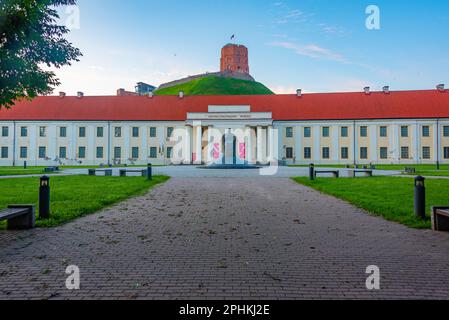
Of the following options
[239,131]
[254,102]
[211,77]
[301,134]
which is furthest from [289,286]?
[211,77]

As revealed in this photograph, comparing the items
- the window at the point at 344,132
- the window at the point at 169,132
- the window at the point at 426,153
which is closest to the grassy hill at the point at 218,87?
the window at the point at 169,132

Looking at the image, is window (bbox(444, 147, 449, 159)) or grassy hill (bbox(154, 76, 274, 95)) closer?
window (bbox(444, 147, 449, 159))

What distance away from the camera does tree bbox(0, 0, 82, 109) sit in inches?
379

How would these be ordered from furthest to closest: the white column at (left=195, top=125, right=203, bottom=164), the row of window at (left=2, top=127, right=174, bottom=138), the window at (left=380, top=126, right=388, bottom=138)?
the row of window at (left=2, top=127, right=174, bottom=138) → the window at (left=380, top=126, right=388, bottom=138) → the white column at (left=195, top=125, right=203, bottom=164)

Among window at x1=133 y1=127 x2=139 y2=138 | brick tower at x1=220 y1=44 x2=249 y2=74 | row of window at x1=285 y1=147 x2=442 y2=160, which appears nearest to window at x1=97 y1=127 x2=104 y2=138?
window at x1=133 y1=127 x2=139 y2=138

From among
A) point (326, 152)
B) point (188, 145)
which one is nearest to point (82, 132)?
point (188, 145)

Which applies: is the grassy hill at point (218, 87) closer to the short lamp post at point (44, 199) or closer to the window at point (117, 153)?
the window at point (117, 153)

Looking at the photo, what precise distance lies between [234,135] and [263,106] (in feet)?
29.3

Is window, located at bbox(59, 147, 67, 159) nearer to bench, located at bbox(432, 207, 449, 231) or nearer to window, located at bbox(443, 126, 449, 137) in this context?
bench, located at bbox(432, 207, 449, 231)

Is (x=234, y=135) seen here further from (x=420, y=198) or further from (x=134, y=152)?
(x=420, y=198)

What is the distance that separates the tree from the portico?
3434 cm

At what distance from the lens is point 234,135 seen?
48.8 metres
